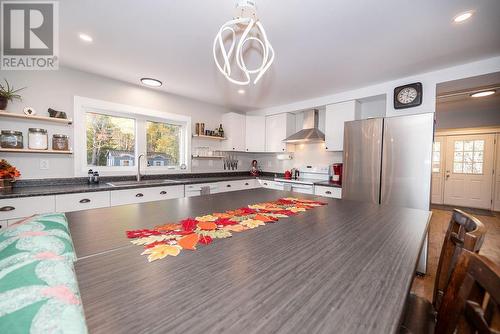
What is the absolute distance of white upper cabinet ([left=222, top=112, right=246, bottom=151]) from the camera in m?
4.26

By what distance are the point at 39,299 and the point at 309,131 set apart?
12.7 ft

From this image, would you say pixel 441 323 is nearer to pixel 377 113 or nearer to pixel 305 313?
pixel 305 313

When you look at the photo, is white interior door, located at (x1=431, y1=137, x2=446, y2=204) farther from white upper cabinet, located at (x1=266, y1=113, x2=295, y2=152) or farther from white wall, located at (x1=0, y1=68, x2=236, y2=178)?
white wall, located at (x1=0, y1=68, x2=236, y2=178)

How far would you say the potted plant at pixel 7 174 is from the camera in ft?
6.82

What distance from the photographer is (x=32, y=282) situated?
44 centimetres

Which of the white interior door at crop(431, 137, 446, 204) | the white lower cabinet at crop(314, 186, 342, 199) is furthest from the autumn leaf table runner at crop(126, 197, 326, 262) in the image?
the white interior door at crop(431, 137, 446, 204)

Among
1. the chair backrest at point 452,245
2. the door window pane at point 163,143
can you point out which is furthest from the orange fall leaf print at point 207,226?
the door window pane at point 163,143

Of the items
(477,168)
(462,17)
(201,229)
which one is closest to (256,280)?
(201,229)

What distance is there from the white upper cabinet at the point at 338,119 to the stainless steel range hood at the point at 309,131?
22cm

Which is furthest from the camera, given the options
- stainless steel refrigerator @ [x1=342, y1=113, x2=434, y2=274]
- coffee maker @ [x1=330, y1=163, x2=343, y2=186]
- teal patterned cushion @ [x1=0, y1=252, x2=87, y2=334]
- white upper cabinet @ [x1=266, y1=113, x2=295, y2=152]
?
white upper cabinet @ [x1=266, y1=113, x2=295, y2=152]

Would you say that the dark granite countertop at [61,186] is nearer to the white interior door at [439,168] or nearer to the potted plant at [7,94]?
the potted plant at [7,94]

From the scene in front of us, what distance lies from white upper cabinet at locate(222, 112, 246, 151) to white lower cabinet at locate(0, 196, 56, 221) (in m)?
2.80

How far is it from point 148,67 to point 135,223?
215 cm

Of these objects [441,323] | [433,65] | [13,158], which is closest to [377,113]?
[433,65]
